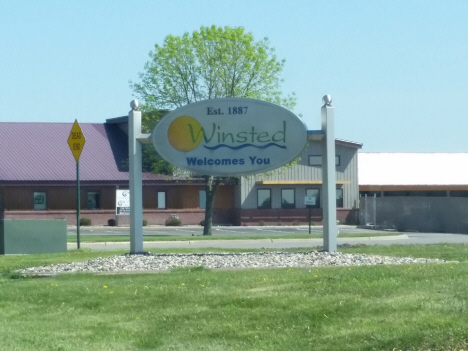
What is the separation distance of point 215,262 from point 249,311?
594 cm

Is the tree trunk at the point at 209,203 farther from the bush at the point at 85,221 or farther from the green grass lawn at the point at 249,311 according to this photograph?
the green grass lawn at the point at 249,311

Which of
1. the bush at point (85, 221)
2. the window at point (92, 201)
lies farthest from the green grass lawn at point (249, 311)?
the window at point (92, 201)

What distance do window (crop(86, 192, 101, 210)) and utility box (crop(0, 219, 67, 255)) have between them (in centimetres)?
2772

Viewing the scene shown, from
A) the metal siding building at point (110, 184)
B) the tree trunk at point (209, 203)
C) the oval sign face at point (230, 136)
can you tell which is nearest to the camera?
the oval sign face at point (230, 136)

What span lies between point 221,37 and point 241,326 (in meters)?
26.7

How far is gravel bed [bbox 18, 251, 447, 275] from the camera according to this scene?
15.4 m

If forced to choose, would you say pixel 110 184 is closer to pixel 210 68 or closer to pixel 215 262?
pixel 210 68

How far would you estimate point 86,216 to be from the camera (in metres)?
50.7

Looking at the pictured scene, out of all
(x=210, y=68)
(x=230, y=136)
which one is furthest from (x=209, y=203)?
(x=230, y=136)

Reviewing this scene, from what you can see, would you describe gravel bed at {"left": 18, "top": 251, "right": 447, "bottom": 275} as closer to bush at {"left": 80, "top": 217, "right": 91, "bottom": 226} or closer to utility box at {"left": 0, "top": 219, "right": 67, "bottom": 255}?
utility box at {"left": 0, "top": 219, "right": 67, "bottom": 255}

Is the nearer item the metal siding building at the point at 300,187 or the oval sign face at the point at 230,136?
the oval sign face at the point at 230,136

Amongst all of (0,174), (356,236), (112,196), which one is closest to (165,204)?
(112,196)

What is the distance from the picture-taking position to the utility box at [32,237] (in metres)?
23.3

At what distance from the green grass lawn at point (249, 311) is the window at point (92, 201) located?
3817cm
